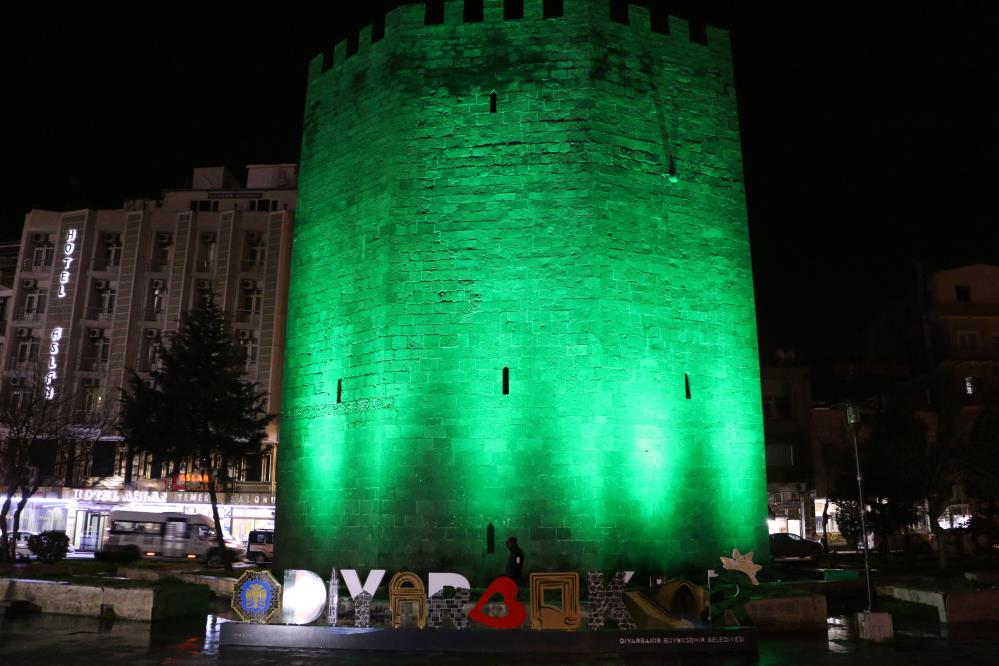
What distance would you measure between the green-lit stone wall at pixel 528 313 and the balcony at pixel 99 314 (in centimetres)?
2297

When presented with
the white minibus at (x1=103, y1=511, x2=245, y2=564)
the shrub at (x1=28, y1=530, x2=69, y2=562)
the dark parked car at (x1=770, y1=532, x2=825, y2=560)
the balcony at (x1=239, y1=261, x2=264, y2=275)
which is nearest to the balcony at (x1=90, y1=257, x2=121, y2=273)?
the balcony at (x1=239, y1=261, x2=264, y2=275)

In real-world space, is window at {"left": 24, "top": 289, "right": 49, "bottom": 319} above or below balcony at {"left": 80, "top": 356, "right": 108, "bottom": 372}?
above

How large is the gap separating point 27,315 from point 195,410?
19.5m

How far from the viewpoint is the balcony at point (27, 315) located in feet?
113

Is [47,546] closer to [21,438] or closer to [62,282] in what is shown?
[21,438]

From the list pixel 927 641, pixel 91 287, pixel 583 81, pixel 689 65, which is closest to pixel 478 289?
pixel 583 81

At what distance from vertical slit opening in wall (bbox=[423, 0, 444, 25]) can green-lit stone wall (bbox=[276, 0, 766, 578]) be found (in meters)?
0.28

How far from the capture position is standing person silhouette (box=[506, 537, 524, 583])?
10.6 meters

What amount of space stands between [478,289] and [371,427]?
2.65 m

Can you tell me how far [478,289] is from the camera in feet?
41.0

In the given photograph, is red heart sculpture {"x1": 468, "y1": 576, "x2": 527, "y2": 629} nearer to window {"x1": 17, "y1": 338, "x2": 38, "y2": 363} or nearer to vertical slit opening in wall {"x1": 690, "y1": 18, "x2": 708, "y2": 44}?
vertical slit opening in wall {"x1": 690, "y1": 18, "x2": 708, "y2": 44}

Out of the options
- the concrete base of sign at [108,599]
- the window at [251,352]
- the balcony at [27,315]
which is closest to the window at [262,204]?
the window at [251,352]

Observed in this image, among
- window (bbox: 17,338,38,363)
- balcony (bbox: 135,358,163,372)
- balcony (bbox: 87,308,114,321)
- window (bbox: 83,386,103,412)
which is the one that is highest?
balcony (bbox: 87,308,114,321)

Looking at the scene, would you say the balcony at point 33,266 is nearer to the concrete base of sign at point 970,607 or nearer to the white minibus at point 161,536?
the white minibus at point 161,536
